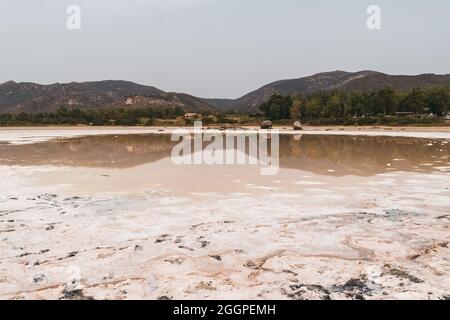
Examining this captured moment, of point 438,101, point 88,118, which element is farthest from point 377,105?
point 88,118

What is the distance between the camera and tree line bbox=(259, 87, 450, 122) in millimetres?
86875

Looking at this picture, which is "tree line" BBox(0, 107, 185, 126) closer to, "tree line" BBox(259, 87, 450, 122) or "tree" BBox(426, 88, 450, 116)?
"tree line" BBox(259, 87, 450, 122)

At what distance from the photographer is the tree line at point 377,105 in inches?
3420

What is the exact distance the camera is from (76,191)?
12.0 meters

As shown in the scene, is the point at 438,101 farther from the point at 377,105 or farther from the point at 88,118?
the point at 88,118

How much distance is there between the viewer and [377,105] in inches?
3430

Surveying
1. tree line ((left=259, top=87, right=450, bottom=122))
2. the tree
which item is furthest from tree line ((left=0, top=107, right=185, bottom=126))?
the tree

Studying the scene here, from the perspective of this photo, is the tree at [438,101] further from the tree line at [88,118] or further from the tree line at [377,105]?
the tree line at [88,118]

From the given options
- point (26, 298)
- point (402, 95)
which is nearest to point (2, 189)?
point (26, 298)

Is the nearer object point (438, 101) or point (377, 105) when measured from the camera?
point (438, 101)

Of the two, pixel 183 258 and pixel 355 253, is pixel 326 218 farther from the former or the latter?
pixel 183 258

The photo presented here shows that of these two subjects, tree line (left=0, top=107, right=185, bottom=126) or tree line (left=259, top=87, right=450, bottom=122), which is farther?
tree line (left=0, top=107, right=185, bottom=126)

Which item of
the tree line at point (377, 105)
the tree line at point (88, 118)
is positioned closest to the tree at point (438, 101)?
the tree line at point (377, 105)
